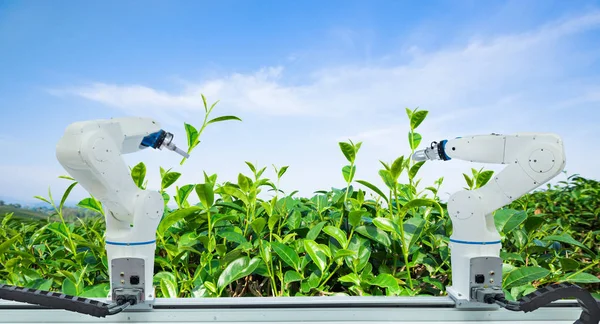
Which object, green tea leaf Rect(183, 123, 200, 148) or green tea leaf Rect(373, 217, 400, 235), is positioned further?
green tea leaf Rect(183, 123, 200, 148)

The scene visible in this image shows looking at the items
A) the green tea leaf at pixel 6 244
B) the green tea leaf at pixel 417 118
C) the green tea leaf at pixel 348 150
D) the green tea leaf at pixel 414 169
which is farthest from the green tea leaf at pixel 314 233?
the green tea leaf at pixel 6 244

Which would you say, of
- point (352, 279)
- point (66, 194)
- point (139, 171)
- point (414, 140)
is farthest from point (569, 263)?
point (66, 194)

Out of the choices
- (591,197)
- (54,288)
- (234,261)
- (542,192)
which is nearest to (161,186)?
(234,261)

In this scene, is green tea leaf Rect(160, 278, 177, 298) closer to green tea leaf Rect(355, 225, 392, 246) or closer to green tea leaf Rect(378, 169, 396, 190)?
green tea leaf Rect(355, 225, 392, 246)

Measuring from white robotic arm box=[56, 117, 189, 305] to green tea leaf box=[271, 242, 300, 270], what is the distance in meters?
0.38

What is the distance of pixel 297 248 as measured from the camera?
4.95 ft

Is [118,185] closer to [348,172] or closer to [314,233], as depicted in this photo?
[314,233]

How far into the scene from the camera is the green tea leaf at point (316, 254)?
137 centimetres

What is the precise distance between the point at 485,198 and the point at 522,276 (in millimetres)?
332

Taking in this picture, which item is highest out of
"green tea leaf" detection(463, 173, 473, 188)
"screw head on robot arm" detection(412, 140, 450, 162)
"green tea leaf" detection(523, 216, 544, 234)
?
"screw head on robot arm" detection(412, 140, 450, 162)

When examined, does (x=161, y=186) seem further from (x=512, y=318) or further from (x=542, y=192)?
(x=542, y=192)

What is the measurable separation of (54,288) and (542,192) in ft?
12.5

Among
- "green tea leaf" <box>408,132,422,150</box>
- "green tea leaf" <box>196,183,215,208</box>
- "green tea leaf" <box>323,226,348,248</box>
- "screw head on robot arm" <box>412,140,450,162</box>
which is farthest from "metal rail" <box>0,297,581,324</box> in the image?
"green tea leaf" <box>408,132,422,150</box>

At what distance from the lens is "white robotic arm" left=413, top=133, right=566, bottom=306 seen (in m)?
1.25
